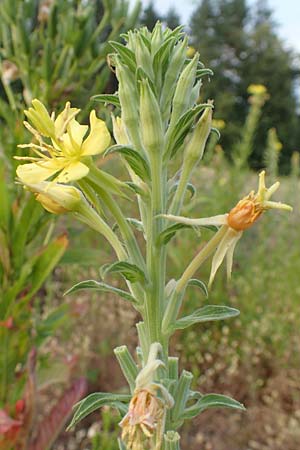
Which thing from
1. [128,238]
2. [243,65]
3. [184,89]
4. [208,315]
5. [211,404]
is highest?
[243,65]

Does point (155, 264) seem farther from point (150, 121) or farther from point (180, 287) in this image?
point (150, 121)

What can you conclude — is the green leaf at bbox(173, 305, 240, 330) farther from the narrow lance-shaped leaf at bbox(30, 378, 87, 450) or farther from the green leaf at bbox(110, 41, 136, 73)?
the narrow lance-shaped leaf at bbox(30, 378, 87, 450)

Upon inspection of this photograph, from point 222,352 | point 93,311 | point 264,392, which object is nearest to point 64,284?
point 93,311

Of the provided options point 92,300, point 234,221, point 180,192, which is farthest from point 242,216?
point 92,300

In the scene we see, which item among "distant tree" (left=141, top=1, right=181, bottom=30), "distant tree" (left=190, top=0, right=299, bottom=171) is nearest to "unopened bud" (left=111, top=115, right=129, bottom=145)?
"distant tree" (left=190, top=0, right=299, bottom=171)

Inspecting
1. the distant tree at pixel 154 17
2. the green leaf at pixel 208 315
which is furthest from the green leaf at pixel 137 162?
the distant tree at pixel 154 17

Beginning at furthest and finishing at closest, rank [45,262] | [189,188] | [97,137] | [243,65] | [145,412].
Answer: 1. [243,65]
2. [45,262]
3. [189,188]
4. [97,137]
5. [145,412]

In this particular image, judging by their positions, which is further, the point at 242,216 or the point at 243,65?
the point at 243,65

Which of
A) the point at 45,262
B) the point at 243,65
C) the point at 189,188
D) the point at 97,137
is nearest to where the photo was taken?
the point at 97,137
